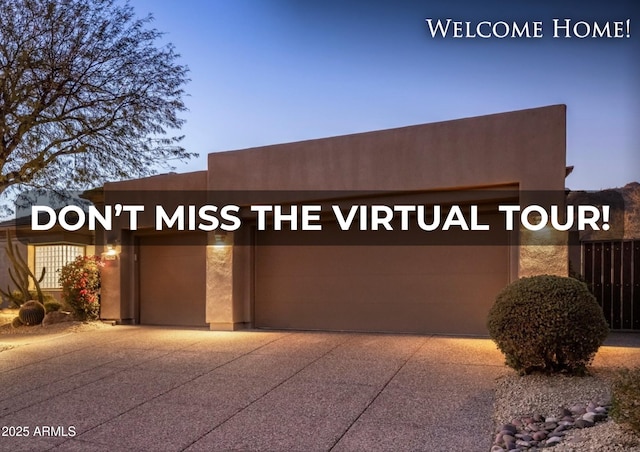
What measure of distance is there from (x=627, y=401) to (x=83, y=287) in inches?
467

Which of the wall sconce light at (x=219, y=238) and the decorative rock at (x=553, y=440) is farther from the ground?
the wall sconce light at (x=219, y=238)

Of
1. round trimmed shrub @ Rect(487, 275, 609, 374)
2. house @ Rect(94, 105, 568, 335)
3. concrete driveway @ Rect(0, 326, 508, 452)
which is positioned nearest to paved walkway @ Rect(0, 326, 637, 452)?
concrete driveway @ Rect(0, 326, 508, 452)

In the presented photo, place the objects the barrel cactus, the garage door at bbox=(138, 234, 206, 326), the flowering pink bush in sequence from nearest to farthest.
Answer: the garage door at bbox=(138, 234, 206, 326), the flowering pink bush, the barrel cactus

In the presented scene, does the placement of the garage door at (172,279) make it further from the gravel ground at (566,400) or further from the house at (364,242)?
the gravel ground at (566,400)

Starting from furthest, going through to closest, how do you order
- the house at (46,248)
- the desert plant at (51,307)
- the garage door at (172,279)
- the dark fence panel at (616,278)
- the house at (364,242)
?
the house at (46,248), the desert plant at (51,307), the garage door at (172,279), the dark fence panel at (616,278), the house at (364,242)

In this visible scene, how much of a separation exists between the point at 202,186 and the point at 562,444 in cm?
901

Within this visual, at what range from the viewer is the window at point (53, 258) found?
17.3m

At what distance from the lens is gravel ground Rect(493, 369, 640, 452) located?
414cm

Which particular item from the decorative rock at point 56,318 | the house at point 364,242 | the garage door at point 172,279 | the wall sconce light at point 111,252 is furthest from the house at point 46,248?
the house at point 364,242

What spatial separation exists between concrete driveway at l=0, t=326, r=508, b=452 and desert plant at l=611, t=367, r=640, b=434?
1186 mm

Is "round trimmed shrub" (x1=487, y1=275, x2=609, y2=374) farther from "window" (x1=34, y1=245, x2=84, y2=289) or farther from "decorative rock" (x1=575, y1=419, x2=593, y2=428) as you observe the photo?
"window" (x1=34, y1=245, x2=84, y2=289)

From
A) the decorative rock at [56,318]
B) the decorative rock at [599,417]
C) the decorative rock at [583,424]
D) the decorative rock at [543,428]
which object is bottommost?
the decorative rock at [56,318]

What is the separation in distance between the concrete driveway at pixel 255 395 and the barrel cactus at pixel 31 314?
369 cm

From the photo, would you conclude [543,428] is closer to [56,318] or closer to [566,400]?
[566,400]
